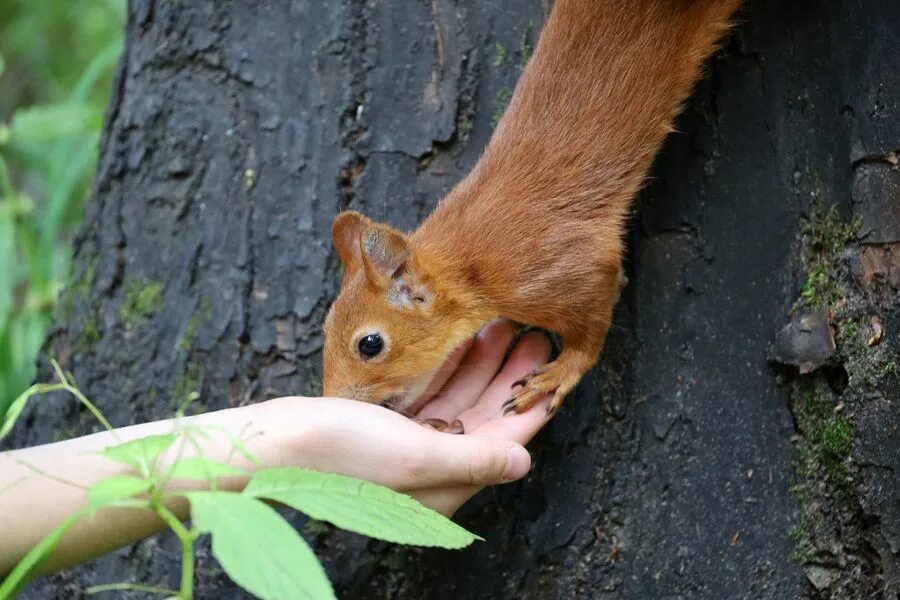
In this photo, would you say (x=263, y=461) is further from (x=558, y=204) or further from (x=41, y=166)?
(x=41, y=166)

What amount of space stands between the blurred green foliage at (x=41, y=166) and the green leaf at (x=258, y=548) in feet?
6.15

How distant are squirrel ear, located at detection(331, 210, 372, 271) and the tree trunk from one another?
6.5 inches

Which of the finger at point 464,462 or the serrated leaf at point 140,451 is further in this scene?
the finger at point 464,462

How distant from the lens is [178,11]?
7.75 feet

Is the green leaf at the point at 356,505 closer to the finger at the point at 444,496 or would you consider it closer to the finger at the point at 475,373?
the finger at the point at 444,496

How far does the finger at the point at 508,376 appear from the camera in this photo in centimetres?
193

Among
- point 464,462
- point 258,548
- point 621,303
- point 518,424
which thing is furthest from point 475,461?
point 258,548

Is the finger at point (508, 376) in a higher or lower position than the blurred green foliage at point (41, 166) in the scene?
lower

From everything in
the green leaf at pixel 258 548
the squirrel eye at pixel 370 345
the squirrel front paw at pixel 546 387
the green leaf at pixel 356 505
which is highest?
the green leaf at pixel 258 548

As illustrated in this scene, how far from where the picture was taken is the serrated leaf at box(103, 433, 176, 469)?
1.02 meters

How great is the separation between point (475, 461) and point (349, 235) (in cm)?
62

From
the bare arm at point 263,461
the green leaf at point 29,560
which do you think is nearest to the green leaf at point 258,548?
the green leaf at point 29,560

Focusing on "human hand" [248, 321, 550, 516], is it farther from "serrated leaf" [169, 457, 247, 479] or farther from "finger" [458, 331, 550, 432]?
"serrated leaf" [169, 457, 247, 479]

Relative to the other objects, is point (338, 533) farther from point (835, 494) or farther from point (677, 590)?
point (835, 494)
